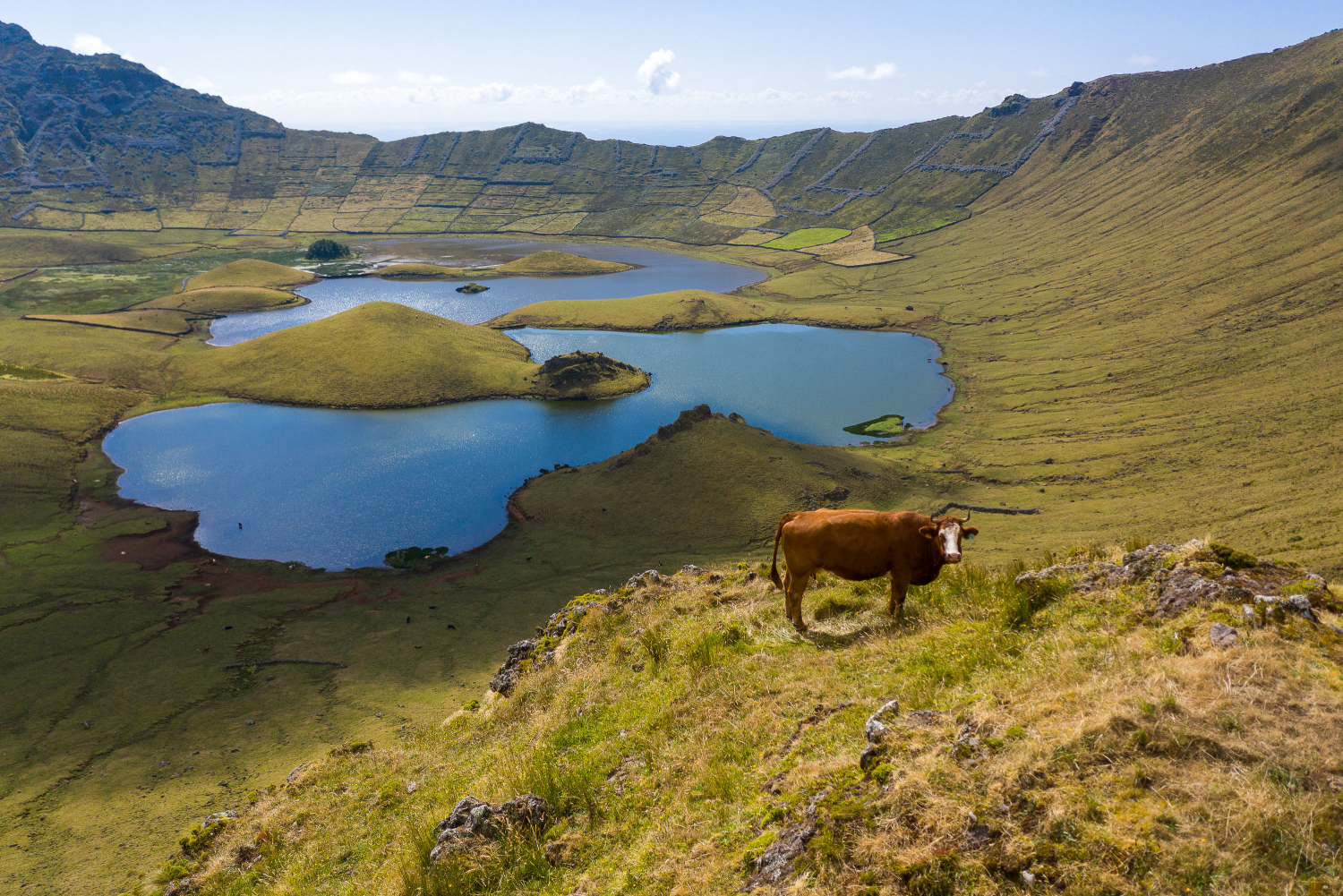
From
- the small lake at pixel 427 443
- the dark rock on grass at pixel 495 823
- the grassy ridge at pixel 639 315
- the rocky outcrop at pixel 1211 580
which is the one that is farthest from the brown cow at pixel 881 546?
the grassy ridge at pixel 639 315

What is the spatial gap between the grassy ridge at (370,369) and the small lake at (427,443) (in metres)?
4.90

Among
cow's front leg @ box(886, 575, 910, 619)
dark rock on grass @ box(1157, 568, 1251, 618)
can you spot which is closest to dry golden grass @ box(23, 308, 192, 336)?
cow's front leg @ box(886, 575, 910, 619)

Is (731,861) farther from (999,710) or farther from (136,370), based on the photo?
(136,370)

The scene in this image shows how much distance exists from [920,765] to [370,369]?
463ft

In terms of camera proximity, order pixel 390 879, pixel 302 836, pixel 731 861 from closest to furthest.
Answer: pixel 731 861 → pixel 390 879 → pixel 302 836

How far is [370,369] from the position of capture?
428 feet

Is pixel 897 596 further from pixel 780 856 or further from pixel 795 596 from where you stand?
pixel 780 856

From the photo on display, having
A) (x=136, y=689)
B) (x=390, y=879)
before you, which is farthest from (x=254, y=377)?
(x=390, y=879)

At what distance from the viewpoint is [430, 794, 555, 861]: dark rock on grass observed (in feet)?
36.9

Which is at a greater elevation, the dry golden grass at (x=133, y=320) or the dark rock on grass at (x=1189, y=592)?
the dark rock on grass at (x=1189, y=592)

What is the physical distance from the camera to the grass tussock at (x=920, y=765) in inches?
245

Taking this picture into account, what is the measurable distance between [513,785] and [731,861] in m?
6.01

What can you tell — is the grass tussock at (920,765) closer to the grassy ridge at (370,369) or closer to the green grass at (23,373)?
the grassy ridge at (370,369)

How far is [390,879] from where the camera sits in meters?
11.6
